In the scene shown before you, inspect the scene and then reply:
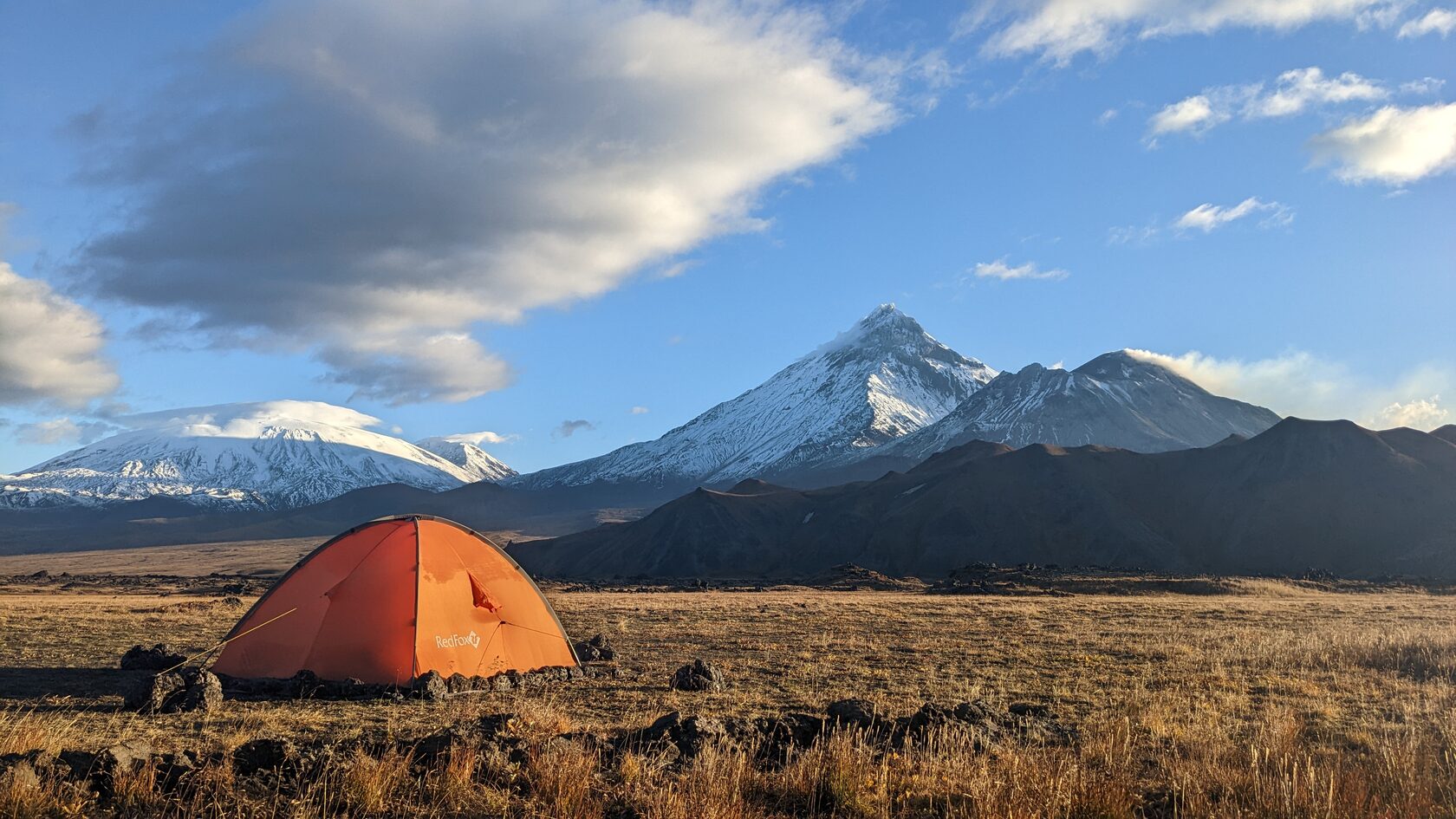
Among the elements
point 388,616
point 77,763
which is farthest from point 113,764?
point 388,616

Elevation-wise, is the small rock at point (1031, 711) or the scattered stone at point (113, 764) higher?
the scattered stone at point (113, 764)

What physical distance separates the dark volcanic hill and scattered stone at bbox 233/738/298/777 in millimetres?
73482

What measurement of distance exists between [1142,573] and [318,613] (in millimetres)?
57002

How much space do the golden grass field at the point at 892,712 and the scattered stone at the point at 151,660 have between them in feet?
2.42

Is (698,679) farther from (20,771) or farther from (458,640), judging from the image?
A: (20,771)

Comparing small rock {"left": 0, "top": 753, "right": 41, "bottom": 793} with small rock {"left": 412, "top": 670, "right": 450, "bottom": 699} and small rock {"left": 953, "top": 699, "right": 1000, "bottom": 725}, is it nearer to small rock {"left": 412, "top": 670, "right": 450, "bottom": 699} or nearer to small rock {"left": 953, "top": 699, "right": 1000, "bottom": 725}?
small rock {"left": 412, "top": 670, "right": 450, "bottom": 699}

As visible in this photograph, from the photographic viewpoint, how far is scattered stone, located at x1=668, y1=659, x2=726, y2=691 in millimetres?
14008

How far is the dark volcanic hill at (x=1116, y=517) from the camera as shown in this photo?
72.8 metres

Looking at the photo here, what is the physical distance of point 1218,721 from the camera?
423 inches

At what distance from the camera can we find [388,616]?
1411cm

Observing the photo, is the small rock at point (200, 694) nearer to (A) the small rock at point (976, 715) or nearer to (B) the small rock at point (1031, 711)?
(A) the small rock at point (976, 715)

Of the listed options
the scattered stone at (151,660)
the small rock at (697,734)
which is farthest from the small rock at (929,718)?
the scattered stone at (151,660)

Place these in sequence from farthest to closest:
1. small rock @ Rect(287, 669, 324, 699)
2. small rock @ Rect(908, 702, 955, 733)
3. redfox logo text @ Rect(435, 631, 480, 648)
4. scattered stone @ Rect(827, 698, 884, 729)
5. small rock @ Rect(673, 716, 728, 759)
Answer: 1. redfox logo text @ Rect(435, 631, 480, 648)
2. small rock @ Rect(287, 669, 324, 699)
3. scattered stone @ Rect(827, 698, 884, 729)
4. small rock @ Rect(908, 702, 955, 733)
5. small rock @ Rect(673, 716, 728, 759)

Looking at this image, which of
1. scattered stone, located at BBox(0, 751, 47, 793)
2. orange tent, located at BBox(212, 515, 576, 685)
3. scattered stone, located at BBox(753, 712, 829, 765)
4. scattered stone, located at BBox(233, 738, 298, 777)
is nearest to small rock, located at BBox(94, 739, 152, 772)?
scattered stone, located at BBox(0, 751, 47, 793)
